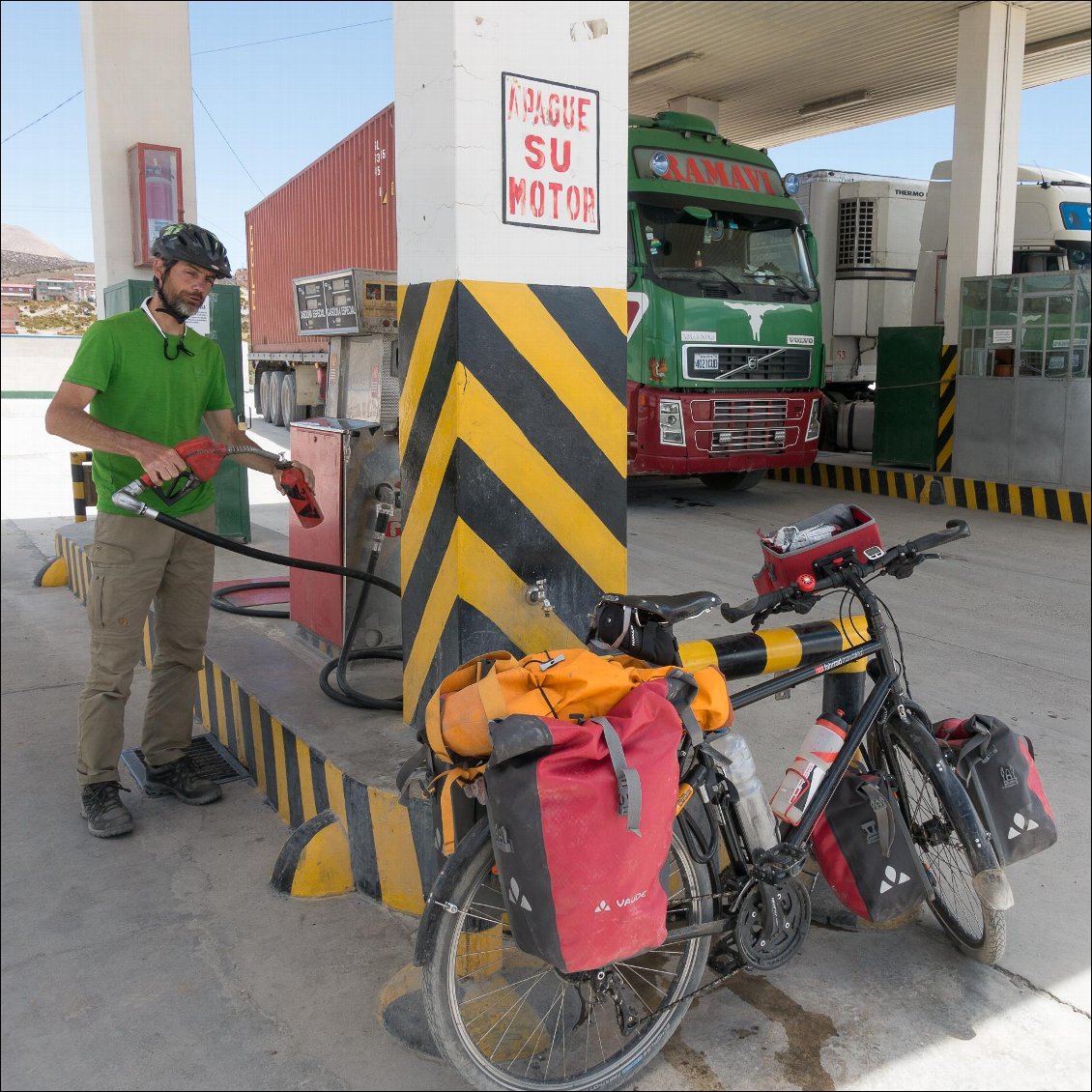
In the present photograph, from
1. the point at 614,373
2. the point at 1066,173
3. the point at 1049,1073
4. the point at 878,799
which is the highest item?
the point at 1066,173

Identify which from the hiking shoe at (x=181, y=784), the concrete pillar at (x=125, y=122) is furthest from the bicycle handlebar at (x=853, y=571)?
the concrete pillar at (x=125, y=122)

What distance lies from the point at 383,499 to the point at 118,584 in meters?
1.03

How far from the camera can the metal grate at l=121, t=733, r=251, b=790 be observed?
4035 millimetres

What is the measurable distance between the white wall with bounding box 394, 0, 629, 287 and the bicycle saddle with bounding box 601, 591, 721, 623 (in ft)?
3.37

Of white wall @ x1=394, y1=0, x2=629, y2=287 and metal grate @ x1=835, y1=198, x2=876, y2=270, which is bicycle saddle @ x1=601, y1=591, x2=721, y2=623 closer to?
white wall @ x1=394, y1=0, x2=629, y2=287

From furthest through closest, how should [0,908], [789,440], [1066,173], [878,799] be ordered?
[1066,173] < [789,440] < [0,908] < [878,799]

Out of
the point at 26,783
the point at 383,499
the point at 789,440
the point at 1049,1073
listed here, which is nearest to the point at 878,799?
the point at 1049,1073

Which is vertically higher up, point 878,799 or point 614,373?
point 614,373

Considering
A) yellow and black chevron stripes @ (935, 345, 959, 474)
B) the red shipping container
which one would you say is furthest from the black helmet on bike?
yellow and black chevron stripes @ (935, 345, 959, 474)

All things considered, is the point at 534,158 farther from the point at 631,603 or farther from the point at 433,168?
the point at 631,603

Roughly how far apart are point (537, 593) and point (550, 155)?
48.1 inches

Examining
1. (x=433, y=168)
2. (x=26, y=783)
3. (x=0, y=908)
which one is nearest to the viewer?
(x=433, y=168)

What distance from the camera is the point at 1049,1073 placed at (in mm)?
2379

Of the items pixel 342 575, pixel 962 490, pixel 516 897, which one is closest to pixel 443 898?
pixel 516 897
